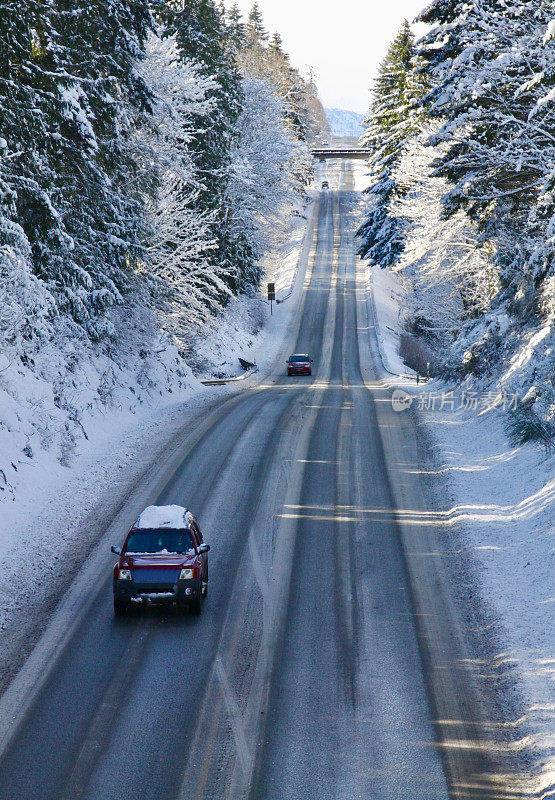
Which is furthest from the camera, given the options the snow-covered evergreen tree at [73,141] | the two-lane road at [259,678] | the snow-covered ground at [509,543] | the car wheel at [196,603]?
the snow-covered evergreen tree at [73,141]

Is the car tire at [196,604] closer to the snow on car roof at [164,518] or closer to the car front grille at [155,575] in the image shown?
the car front grille at [155,575]

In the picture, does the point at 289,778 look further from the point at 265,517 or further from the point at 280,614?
the point at 265,517

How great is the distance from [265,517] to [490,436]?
8.40m

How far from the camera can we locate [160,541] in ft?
43.2

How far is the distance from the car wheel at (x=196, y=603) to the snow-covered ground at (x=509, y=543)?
4.73 metres

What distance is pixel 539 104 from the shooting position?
1806 cm

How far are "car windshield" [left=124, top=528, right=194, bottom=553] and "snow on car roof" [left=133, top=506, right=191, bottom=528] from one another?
→ 0.67 ft

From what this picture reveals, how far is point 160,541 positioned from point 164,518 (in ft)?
2.24

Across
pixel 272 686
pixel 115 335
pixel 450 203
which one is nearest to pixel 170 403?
pixel 115 335

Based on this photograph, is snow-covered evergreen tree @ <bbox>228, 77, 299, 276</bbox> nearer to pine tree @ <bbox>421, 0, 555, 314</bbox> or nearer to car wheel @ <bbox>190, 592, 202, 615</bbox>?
pine tree @ <bbox>421, 0, 555, 314</bbox>

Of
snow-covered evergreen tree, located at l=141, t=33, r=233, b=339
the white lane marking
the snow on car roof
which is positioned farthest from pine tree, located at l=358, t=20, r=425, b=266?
the snow on car roof

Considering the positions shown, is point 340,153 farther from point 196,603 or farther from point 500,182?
point 196,603

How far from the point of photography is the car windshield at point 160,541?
42.8 feet

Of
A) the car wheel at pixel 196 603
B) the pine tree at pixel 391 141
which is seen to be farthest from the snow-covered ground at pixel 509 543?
the pine tree at pixel 391 141
